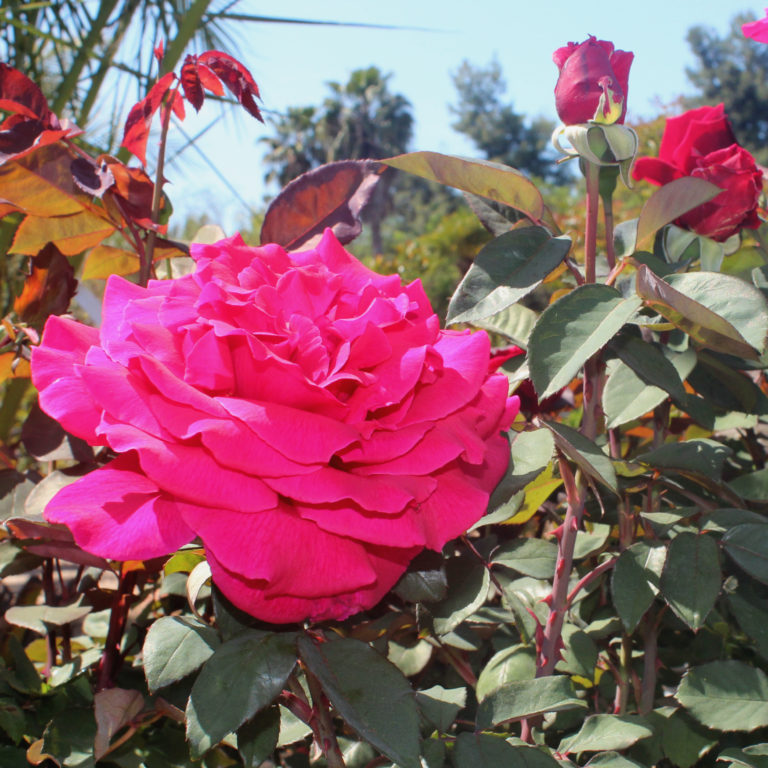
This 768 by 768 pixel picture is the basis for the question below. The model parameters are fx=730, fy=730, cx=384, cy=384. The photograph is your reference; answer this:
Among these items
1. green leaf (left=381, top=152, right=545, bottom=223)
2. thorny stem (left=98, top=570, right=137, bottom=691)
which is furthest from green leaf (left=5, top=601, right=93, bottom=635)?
green leaf (left=381, top=152, right=545, bottom=223)

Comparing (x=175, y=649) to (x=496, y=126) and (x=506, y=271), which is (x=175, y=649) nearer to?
(x=506, y=271)

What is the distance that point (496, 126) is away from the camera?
94.6 feet

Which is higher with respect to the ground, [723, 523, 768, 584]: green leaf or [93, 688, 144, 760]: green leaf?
[723, 523, 768, 584]: green leaf

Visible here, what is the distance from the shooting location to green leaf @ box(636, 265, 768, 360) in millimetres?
363

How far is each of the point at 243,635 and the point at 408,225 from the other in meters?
28.5

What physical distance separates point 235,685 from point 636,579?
0.82ft

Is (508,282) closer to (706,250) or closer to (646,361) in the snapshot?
(646,361)

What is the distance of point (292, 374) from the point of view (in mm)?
302

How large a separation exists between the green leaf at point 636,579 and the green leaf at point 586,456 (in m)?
0.09

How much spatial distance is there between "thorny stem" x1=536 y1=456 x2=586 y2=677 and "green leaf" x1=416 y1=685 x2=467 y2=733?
5cm

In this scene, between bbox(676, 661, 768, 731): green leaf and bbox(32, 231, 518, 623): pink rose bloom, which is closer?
bbox(32, 231, 518, 623): pink rose bloom

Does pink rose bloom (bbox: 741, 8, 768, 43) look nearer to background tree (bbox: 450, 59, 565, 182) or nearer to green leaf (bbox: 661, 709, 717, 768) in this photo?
green leaf (bbox: 661, 709, 717, 768)

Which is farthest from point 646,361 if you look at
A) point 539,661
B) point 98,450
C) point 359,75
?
point 359,75

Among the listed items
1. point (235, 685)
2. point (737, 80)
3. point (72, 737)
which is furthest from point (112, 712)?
point (737, 80)
